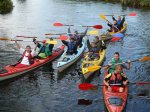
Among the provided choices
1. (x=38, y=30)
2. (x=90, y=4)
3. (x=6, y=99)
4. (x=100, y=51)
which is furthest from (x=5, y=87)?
(x=90, y=4)

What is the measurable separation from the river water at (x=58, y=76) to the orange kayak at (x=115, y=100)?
Result: 24.1 inches

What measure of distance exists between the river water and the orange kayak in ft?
2.01

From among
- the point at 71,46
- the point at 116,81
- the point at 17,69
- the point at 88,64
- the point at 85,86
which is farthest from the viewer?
the point at 71,46

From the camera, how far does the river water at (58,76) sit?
1239 cm

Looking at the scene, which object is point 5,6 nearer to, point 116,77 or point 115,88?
point 116,77

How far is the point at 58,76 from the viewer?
613 inches

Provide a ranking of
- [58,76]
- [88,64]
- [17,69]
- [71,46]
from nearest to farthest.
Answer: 1. [17,69]
2. [88,64]
3. [58,76]
4. [71,46]

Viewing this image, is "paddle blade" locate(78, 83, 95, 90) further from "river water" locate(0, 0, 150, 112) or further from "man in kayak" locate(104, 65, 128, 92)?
"man in kayak" locate(104, 65, 128, 92)

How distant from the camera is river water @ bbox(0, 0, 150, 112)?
40.7 feet

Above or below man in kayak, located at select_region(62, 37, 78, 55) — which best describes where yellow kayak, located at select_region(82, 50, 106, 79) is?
below

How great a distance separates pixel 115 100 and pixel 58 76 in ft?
15.9

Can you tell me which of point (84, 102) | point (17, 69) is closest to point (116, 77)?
point (84, 102)

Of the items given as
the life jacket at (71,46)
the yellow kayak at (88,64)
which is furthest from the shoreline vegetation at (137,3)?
the life jacket at (71,46)

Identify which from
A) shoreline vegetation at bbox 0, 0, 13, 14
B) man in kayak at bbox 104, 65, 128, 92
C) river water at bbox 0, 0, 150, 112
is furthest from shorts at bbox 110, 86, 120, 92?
shoreline vegetation at bbox 0, 0, 13, 14
